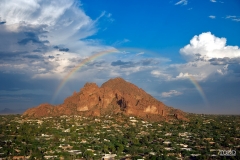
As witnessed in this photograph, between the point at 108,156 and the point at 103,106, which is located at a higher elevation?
the point at 103,106

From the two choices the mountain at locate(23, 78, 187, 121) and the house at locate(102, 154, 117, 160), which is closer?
the house at locate(102, 154, 117, 160)

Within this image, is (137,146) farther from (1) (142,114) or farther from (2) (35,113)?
(2) (35,113)

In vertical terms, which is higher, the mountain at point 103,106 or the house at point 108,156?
the mountain at point 103,106

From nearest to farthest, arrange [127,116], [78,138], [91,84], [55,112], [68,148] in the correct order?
1. [68,148]
2. [78,138]
3. [127,116]
4. [55,112]
5. [91,84]

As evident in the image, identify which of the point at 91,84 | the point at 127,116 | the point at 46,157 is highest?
the point at 91,84

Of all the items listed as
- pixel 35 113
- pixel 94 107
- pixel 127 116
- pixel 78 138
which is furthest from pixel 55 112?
pixel 78 138

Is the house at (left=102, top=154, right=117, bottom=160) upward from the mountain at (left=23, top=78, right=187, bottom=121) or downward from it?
downward

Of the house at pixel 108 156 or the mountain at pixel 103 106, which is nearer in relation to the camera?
the house at pixel 108 156

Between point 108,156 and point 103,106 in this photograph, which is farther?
point 103,106
